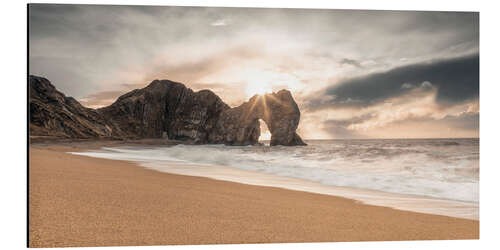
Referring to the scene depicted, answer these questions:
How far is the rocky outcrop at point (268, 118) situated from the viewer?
17.4ft

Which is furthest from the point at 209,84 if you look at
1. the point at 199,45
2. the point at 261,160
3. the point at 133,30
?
the point at 261,160

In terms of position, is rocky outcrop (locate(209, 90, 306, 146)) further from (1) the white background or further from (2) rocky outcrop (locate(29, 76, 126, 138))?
(2) rocky outcrop (locate(29, 76, 126, 138))

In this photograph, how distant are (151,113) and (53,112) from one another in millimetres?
2004

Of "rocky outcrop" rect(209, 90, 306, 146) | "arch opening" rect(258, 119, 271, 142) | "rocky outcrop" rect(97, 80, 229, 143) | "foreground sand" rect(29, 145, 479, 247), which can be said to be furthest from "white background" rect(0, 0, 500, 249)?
"arch opening" rect(258, 119, 271, 142)

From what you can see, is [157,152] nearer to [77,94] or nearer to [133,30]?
[77,94]

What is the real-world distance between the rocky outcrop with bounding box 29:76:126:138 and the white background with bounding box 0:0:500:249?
266mm

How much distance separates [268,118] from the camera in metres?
8.62

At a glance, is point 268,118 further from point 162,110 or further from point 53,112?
point 53,112

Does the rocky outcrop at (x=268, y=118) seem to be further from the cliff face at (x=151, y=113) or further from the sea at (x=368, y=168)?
the sea at (x=368, y=168)

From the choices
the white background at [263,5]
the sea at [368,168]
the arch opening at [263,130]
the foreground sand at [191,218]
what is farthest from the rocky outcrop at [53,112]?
the arch opening at [263,130]

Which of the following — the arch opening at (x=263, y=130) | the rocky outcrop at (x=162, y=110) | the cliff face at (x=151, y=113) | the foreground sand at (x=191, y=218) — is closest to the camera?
the foreground sand at (x=191, y=218)

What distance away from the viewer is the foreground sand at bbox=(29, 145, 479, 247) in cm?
314

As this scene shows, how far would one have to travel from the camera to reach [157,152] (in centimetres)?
770

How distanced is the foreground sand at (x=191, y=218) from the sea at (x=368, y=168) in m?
0.58
